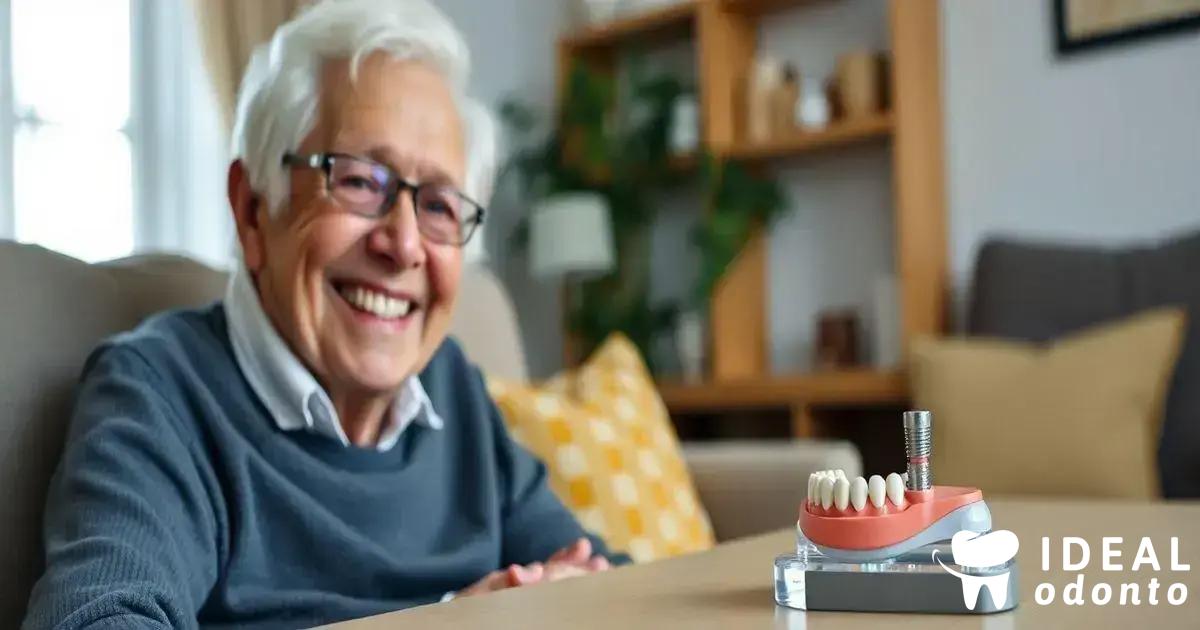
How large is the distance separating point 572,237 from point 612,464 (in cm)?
205

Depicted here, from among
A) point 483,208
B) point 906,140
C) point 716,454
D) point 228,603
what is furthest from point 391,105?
point 906,140

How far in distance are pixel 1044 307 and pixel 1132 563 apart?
2198 millimetres

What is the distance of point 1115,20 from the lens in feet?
10.6

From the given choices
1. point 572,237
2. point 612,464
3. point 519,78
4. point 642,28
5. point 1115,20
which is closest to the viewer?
point 612,464

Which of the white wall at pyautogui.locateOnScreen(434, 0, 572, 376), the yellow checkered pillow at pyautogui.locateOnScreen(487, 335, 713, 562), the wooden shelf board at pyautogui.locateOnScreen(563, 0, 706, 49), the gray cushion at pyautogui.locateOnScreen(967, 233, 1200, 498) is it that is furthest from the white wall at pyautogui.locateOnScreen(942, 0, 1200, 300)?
the yellow checkered pillow at pyautogui.locateOnScreen(487, 335, 713, 562)

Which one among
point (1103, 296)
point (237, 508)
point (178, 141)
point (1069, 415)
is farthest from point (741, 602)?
point (178, 141)

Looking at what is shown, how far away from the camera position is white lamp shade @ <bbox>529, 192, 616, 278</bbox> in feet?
12.5

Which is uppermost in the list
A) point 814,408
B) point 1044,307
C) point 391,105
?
point 391,105

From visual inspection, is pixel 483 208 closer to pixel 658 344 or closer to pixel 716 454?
pixel 716 454

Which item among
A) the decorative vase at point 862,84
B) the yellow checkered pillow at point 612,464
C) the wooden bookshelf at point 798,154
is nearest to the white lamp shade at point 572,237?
the wooden bookshelf at point 798,154

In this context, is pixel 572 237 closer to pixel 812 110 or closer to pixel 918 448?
pixel 812 110

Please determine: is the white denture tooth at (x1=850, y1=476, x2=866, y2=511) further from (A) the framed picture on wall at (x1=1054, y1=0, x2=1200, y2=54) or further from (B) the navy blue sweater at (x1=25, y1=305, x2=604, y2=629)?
(A) the framed picture on wall at (x1=1054, y1=0, x2=1200, y2=54)

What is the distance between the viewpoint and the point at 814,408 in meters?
3.46

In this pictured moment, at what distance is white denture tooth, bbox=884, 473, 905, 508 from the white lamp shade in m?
3.11
